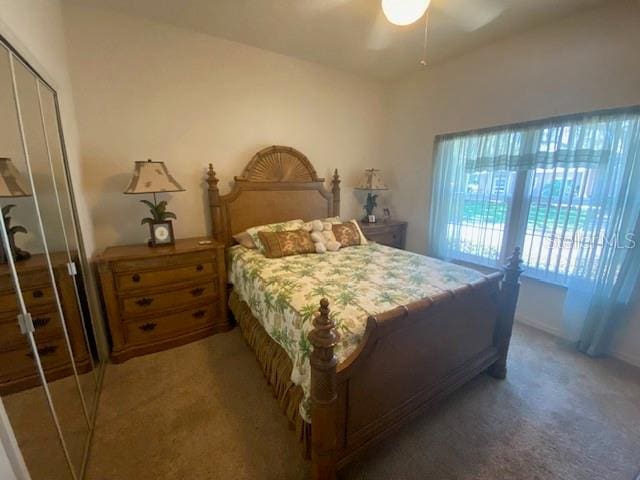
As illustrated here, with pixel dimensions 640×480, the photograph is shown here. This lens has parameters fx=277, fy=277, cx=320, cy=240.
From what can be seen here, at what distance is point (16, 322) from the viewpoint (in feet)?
3.31

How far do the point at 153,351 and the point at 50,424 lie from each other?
1.18 meters

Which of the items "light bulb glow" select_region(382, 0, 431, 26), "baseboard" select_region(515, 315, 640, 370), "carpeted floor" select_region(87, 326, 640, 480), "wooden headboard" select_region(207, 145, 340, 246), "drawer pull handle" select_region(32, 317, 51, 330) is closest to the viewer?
"drawer pull handle" select_region(32, 317, 51, 330)

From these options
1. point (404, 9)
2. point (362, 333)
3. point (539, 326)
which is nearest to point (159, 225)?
point (362, 333)

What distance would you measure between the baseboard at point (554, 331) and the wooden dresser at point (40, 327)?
11.6 ft

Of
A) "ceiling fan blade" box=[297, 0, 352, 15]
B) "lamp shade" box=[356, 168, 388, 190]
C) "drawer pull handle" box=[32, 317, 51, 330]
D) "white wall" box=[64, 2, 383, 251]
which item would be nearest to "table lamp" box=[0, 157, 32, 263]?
"drawer pull handle" box=[32, 317, 51, 330]

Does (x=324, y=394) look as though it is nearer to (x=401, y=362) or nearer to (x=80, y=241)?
(x=401, y=362)

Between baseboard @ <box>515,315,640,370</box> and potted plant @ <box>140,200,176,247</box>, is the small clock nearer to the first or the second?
potted plant @ <box>140,200,176,247</box>

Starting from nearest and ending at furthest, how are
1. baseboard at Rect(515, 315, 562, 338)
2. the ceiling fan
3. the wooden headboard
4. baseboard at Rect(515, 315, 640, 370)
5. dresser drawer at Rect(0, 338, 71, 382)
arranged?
dresser drawer at Rect(0, 338, 71, 382)
the ceiling fan
baseboard at Rect(515, 315, 640, 370)
baseboard at Rect(515, 315, 562, 338)
the wooden headboard

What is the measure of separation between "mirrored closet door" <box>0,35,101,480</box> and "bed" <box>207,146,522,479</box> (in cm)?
99

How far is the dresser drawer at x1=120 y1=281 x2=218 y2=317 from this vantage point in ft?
7.04

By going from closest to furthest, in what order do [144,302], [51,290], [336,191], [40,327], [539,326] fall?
[40,327] < [51,290] < [144,302] < [539,326] < [336,191]

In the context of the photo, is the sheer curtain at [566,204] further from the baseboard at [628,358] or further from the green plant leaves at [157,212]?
the green plant leaves at [157,212]

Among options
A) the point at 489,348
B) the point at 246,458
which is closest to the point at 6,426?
the point at 246,458

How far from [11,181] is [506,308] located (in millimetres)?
2690
